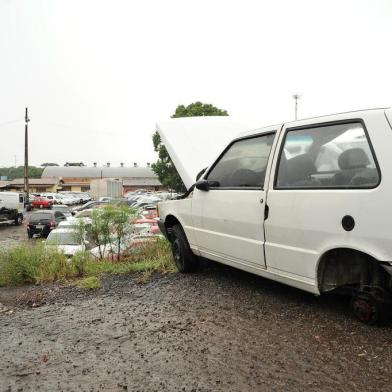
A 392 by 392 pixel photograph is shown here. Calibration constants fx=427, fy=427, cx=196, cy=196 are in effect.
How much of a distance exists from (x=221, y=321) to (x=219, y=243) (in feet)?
3.43

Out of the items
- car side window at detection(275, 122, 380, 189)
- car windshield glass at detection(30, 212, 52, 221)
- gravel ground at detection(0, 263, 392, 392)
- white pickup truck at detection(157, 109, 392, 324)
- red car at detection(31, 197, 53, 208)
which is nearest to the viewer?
gravel ground at detection(0, 263, 392, 392)

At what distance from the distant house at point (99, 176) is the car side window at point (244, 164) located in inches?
3816

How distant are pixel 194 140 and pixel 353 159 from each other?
17.0ft

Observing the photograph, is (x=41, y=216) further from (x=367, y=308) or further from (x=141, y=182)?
(x=141, y=182)

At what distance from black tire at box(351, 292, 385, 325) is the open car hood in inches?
166

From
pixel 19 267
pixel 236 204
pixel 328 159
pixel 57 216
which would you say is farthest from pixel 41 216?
pixel 328 159

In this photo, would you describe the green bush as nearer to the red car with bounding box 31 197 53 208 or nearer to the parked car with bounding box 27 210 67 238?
the parked car with bounding box 27 210 67 238

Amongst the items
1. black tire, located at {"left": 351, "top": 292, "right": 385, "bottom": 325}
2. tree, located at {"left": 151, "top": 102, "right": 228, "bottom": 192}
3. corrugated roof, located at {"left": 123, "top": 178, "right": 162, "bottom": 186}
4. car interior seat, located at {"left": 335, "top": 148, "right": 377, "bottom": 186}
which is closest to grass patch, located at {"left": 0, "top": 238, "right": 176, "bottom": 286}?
black tire, located at {"left": 351, "top": 292, "right": 385, "bottom": 325}

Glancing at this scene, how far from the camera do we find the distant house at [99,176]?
104769mm

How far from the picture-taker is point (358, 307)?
3664 mm

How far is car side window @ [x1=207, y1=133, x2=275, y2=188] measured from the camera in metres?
4.36

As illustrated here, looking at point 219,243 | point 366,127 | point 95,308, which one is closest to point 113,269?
point 95,308

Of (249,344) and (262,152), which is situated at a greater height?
(262,152)

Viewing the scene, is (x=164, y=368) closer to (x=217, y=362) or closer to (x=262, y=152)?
(x=217, y=362)
